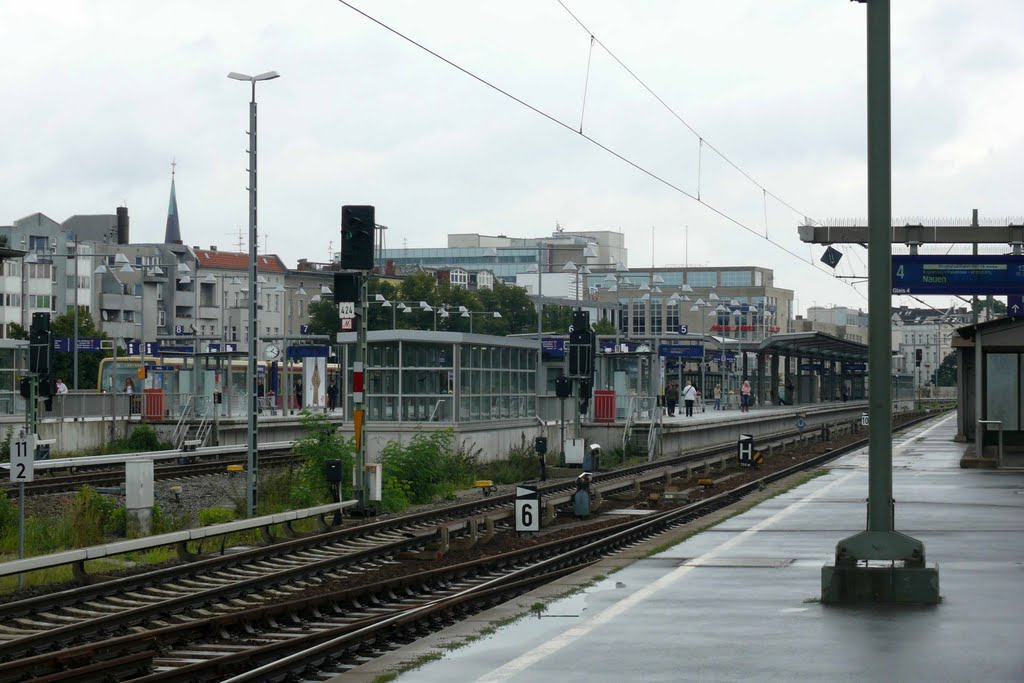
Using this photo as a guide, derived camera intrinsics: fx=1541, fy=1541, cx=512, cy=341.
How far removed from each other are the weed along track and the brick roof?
127556 millimetres

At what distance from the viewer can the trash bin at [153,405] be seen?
171ft

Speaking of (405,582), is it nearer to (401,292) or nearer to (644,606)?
(644,606)

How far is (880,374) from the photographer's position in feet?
41.3

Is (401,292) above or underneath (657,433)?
above

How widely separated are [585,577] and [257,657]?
448 cm

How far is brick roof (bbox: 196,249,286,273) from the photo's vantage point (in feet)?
494

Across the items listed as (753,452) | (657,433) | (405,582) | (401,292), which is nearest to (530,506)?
(405,582)

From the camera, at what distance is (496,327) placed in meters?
111

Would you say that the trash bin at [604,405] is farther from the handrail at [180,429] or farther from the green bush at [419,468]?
the green bush at [419,468]

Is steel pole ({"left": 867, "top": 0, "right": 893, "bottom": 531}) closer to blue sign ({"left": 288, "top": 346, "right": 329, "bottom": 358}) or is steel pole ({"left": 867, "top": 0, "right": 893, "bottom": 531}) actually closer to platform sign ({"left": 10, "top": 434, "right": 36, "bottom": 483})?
platform sign ({"left": 10, "top": 434, "right": 36, "bottom": 483})

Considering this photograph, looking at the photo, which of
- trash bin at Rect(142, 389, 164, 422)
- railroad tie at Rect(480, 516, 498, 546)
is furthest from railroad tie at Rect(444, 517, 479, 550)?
trash bin at Rect(142, 389, 164, 422)

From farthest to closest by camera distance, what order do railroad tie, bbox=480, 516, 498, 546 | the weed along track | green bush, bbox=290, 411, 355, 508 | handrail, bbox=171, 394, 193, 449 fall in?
handrail, bbox=171, 394, 193, 449
green bush, bbox=290, 411, 355, 508
railroad tie, bbox=480, 516, 498, 546
the weed along track

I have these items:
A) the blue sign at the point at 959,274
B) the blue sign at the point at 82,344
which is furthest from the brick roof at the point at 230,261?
the blue sign at the point at 959,274

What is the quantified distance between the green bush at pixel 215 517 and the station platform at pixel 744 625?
8486 mm
